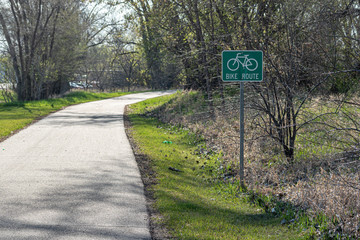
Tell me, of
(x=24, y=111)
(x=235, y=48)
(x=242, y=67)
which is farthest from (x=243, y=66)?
(x=24, y=111)

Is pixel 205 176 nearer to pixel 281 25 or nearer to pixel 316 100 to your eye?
pixel 316 100

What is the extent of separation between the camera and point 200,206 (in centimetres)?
623

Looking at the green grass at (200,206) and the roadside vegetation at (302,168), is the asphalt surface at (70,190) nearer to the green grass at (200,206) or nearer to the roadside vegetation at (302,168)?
the green grass at (200,206)

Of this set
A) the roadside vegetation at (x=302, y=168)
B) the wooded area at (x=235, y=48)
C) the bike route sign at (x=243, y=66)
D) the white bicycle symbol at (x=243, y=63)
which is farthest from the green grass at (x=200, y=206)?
the white bicycle symbol at (x=243, y=63)

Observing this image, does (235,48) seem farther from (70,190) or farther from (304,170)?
(70,190)

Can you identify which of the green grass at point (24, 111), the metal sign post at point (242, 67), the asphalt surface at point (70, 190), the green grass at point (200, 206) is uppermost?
the metal sign post at point (242, 67)

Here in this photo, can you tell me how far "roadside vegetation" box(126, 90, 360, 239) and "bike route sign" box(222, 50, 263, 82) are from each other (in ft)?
4.39

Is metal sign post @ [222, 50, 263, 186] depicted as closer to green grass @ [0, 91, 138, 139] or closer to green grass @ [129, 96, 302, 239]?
green grass @ [129, 96, 302, 239]

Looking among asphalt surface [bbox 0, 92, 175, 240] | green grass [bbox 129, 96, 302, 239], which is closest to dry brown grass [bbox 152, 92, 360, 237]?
green grass [bbox 129, 96, 302, 239]

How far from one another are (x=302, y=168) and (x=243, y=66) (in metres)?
2.39

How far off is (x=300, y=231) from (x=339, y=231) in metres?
0.50

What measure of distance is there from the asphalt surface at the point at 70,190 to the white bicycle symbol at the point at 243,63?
9.25 ft

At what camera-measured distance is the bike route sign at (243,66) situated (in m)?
7.14

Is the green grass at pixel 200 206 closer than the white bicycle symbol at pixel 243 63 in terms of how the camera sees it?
Yes
